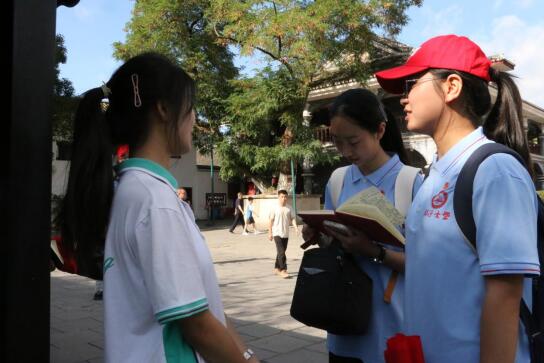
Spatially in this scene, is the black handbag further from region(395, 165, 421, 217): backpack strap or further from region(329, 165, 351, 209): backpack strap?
region(329, 165, 351, 209): backpack strap

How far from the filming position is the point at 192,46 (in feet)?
62.4

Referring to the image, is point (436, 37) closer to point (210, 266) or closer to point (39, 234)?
point (210, 266)

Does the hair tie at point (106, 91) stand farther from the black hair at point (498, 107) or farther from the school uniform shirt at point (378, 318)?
the school uniform shirt at point (378, 318)

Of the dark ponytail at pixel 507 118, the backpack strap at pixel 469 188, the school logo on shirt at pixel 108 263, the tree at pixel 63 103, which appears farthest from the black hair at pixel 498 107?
the tree at pixel 63 103

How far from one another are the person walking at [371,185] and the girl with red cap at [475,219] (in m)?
0.33

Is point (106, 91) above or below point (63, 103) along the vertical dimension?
below

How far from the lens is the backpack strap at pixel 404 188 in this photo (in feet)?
5.93

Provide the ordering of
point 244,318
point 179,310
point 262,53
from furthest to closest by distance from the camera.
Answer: point 262,53 < point 244,318 < point 179,310

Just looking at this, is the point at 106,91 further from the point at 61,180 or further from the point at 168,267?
the point at 61,180

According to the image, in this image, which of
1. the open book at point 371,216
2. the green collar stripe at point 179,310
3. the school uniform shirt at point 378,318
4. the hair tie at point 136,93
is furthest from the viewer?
the school uniform shirt at point 378,318

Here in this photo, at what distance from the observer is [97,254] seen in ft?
4.20

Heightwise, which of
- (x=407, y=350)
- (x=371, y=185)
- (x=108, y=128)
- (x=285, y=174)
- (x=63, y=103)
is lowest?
(x=407, y=350)

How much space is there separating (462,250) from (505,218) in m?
0.14

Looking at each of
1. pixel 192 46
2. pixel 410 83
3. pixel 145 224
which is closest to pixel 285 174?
pixel 192 46
